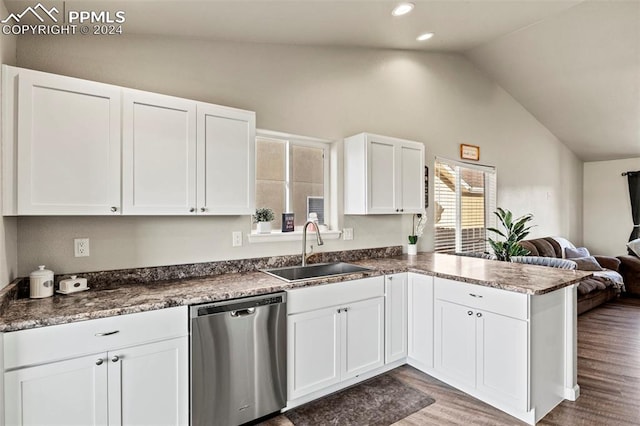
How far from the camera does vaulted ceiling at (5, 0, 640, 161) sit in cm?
227

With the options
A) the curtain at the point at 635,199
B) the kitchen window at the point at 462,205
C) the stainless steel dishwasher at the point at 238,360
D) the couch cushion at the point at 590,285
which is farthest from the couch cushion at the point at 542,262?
the curtain at the point at 635,199

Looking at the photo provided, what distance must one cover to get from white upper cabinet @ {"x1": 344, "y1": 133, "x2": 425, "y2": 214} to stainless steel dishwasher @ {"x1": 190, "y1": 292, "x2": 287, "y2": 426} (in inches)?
55.8

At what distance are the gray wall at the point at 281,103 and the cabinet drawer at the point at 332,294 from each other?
0.70m

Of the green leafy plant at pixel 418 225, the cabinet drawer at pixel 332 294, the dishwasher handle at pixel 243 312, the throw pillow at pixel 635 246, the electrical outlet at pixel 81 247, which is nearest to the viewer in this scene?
the dishwasher handle at pixel 243 312

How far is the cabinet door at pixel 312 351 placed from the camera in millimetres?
2222

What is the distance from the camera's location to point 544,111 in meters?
5.55

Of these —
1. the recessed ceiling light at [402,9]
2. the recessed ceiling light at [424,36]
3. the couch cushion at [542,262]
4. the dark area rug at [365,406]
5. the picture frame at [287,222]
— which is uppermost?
the recessed ceiling light at [424,36]

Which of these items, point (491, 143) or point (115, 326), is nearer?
point (115, 326)

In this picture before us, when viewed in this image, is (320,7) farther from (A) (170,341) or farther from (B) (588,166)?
(B) (588,166)

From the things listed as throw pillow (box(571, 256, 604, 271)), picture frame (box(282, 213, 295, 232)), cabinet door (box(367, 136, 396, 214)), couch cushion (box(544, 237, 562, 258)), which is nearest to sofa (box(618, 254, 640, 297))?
throw pillow (box(571, 256, 604, 271))

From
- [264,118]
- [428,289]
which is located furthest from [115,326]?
Result: [428,289]

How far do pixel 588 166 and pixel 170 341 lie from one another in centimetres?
856

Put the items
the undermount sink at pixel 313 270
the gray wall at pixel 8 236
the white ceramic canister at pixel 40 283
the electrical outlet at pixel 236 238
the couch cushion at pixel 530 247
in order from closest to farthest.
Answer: the gray wall at pixel 8 236 → the white ceramic canister at pixel 40 283 → the electrical outlet at pixel 236 238 → the undermount sink at pixel 313 270 → the couch cushion at pixel 530 247

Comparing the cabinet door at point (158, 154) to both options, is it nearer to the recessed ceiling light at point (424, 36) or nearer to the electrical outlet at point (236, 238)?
the electrical outlet at point (236, 238)
